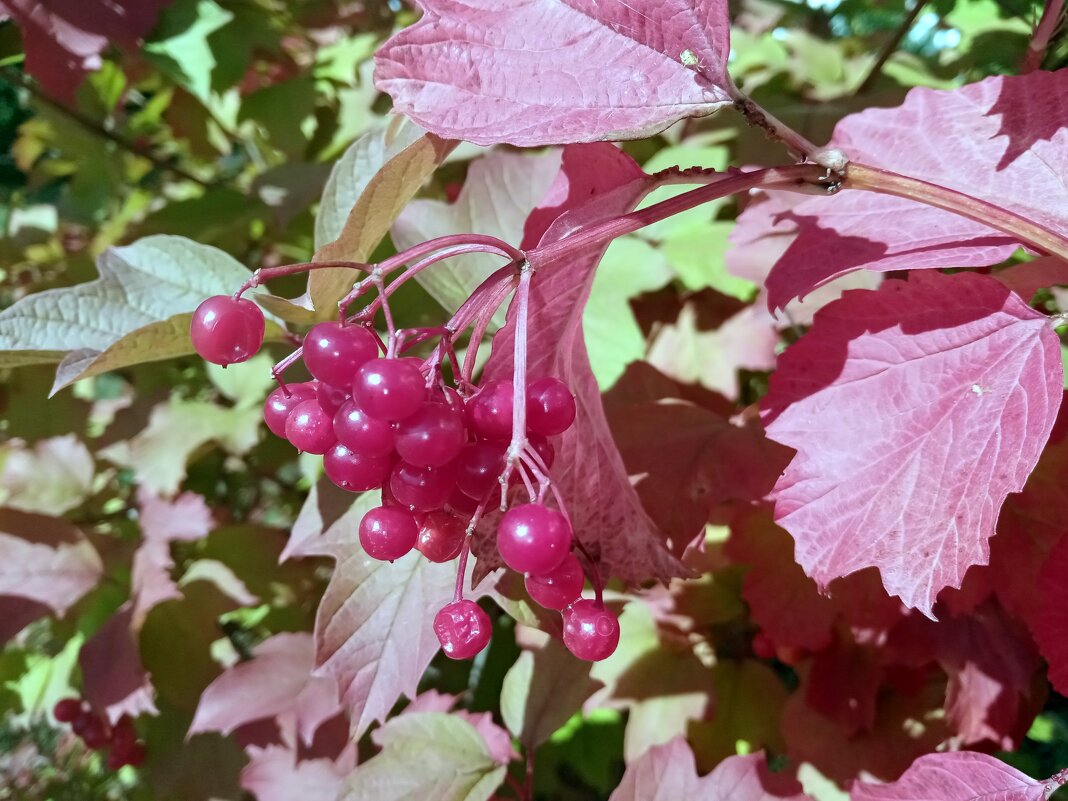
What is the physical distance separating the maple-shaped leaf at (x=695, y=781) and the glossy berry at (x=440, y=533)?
0.36 meters

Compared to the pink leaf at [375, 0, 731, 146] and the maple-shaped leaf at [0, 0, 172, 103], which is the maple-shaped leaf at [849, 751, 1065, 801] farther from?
the maple-shaped leaf at [0, 0, 172, 103]

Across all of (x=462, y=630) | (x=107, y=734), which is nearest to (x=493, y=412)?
(x=462, y=630)

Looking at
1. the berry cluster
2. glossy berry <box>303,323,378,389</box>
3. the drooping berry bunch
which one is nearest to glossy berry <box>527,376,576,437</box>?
the drooping berry bunch

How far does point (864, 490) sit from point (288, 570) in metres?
0.98

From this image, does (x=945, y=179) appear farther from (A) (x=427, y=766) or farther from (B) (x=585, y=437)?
(A) (x=427, y=766)

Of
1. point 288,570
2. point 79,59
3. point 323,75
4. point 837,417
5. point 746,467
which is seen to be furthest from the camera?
point 323,75

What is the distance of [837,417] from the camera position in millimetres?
556

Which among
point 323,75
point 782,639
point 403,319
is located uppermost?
point 323,75

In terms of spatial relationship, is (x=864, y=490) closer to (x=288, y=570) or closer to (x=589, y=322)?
(x=589, y=322)

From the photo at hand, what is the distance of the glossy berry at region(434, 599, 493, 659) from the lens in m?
0.45

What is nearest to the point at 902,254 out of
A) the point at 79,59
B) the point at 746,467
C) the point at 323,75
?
the point at 746,467

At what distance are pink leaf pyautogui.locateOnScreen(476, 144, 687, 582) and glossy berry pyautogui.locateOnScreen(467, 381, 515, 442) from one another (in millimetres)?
55

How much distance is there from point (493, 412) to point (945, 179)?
42 cm

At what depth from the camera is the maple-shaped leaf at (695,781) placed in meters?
0.68
